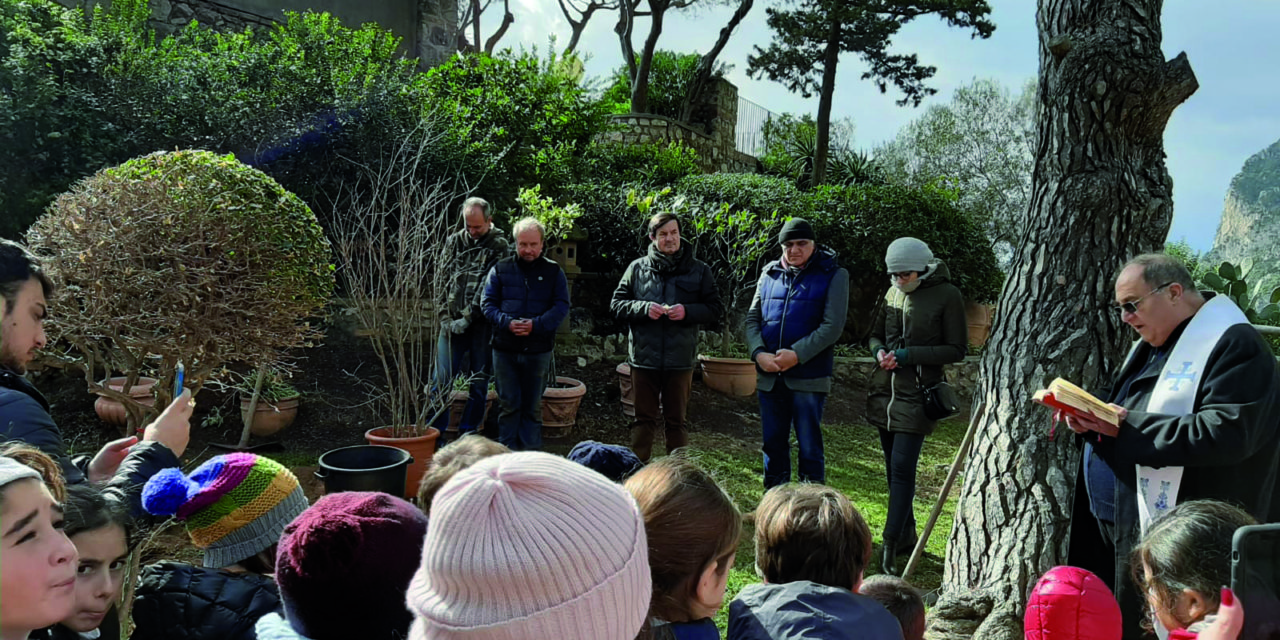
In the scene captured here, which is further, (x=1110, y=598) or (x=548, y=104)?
(x=548, y=104)

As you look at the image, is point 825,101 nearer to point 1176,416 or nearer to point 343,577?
point 1176,416

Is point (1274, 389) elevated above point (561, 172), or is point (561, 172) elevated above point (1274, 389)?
point (561, 172)

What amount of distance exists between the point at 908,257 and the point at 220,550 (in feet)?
11.1

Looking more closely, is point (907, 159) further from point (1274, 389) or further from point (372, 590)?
point (372, 590)

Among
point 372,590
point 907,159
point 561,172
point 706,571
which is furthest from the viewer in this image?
point 907,159

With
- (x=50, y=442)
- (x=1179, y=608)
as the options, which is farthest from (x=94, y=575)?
(x=1179, y=608)

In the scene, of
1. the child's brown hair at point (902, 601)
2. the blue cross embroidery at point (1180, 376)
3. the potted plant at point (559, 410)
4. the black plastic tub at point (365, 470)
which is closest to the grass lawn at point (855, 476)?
the potted plant at point (559, 410)

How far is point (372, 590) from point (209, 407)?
224 inches

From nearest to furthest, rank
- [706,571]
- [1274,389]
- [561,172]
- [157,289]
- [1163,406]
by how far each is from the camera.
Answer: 1. [706,571]
2. [1274,389]
3. [1163,406]
4. [157,289]
5. [561,172]

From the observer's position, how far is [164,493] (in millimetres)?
1721

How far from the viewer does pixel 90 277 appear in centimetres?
266

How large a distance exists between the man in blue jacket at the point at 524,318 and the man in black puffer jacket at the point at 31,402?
3072 mm

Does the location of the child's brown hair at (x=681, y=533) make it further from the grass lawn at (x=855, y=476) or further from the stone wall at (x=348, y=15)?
the stone wall at (x=348, y=15)

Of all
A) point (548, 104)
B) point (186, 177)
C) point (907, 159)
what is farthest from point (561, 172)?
point (907, 159)
